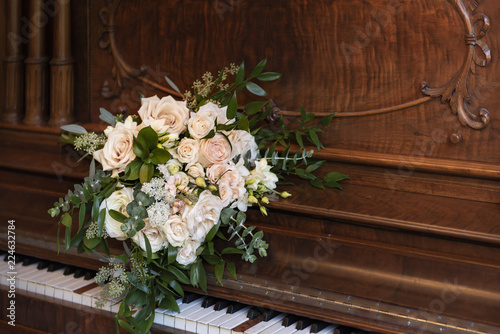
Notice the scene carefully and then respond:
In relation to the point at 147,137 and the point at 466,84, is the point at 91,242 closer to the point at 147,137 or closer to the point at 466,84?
the point at 147,137

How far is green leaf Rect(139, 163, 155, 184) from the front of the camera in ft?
5.98

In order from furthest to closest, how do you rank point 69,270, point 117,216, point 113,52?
point 113,52
point 69,270
point 117,216

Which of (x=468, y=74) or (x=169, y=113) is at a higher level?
(x=468, y=74)

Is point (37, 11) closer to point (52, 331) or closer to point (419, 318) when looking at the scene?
point (52, 331)

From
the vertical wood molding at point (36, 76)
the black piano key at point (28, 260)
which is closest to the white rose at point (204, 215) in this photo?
the black piano key at point (28, 260)

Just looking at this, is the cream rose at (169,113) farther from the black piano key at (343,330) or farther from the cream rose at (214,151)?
the black piano key at (343,330)

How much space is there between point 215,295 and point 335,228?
44 centimetres

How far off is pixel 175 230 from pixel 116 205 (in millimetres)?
205

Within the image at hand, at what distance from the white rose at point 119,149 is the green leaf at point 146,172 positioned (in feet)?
0.17

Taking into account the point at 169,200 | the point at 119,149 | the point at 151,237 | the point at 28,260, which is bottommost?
the point at 28,260

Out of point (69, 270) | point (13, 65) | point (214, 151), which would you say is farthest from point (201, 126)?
point (13, 65)

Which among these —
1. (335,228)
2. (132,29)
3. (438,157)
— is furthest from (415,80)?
(132,29)

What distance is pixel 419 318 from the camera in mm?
1668

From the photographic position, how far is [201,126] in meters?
1.89
